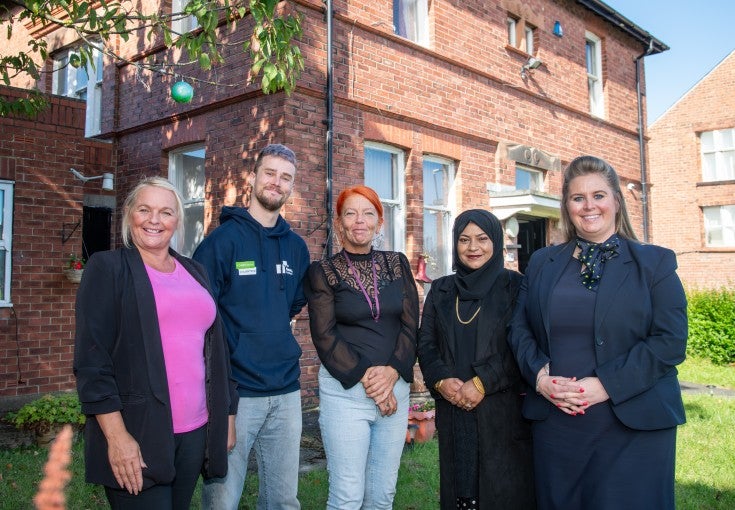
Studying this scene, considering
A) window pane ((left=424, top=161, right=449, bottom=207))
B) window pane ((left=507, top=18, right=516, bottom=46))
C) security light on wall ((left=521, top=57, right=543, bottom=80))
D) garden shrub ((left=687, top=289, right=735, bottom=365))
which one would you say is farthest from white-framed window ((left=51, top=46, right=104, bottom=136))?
garden shrub ((left=687, top=289, right=735, bottom=365))

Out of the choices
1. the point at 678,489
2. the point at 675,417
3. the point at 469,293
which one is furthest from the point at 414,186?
the point at 675,417

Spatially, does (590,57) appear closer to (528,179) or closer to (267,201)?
(528,179)

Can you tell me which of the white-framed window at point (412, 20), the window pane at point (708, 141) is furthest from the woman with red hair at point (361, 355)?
the window pane at point (708, 141)

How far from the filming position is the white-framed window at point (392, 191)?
9414 mm

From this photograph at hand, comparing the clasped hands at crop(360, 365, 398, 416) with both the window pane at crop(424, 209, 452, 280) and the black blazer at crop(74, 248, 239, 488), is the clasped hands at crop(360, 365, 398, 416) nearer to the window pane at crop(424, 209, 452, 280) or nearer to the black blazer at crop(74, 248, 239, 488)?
the black blazer at crop(74, 248, 239, 488)

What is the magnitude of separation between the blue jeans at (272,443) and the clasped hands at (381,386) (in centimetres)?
39

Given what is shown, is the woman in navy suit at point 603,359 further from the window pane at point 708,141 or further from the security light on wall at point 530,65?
the window pane at point 708,141

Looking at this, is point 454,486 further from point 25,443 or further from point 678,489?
point 25,443

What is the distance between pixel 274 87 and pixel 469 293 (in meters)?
2.76

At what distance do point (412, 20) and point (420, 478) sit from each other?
7576 millimetres

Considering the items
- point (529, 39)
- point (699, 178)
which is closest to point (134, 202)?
point (529, 39)

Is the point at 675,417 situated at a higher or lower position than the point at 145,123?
lower

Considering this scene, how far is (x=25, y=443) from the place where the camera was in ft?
21.3

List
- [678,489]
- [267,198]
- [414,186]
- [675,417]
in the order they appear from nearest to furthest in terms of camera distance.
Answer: [675,417], [267,198], [678,489], [414,186]
